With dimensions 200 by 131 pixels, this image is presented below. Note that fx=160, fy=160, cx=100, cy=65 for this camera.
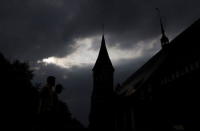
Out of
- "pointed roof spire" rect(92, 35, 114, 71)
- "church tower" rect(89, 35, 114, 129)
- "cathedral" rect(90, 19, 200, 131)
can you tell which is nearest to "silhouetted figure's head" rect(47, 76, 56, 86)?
"cathedral" rect(90, 19, 200, 131)

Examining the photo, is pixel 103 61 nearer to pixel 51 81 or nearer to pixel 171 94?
pixel 171 94

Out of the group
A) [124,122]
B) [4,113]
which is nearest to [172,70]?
[124,122]

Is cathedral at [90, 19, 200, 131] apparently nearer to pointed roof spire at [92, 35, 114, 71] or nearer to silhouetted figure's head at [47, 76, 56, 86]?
silhouetted figure's head at [47, 76, 56, 86]

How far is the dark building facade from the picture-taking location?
8177mm

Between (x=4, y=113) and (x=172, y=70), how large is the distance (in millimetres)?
15705

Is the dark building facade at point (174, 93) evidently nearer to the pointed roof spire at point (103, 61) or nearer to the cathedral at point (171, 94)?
the cathedral at point (171, 94)

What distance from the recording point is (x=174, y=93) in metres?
9.22

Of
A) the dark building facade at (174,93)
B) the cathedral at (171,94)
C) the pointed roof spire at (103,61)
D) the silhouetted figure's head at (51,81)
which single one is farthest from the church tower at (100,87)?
the silhouetted figure's head at (51,81)

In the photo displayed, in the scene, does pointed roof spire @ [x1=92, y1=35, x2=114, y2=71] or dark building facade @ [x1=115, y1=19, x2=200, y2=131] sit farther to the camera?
pointed roof spire @ [x1=92, y1=35, x2=114, y2=71]

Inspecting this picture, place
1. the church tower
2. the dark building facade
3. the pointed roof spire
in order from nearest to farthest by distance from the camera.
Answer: the dark building facade < the church tower < the pointed roof spire

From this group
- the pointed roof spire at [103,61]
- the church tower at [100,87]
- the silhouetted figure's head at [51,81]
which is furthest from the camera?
the pointed roof spire at [103,61]

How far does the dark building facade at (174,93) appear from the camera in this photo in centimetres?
818

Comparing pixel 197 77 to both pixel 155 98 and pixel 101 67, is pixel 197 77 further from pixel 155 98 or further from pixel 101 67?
pixel 101 67

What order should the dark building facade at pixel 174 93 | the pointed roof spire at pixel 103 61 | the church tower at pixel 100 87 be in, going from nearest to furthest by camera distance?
the dark building facade at pixel 174 93 → the church tower at pixel 100 87 → the pointed roof spire at pixel 103 61
